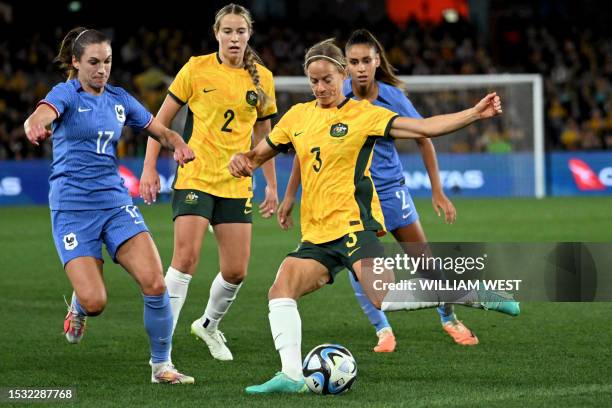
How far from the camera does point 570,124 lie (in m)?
29.0

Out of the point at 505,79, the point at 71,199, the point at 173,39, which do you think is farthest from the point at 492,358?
the point at 173,39

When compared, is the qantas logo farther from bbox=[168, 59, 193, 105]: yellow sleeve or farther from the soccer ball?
the soccer ball

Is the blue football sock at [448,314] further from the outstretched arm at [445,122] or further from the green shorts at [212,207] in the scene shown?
the outstretched arm at [445,122]

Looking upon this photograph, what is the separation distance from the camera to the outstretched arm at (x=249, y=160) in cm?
675

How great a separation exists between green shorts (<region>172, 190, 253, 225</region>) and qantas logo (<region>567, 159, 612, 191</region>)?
18669mm

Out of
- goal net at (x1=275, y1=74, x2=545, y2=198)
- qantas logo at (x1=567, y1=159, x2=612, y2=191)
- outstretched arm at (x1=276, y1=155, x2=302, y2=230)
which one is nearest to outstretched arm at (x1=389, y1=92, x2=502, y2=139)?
outstretched arm at (x1=276, y1=155, x2=302, y2=230)

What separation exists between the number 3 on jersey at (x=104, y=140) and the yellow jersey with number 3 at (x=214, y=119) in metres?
1.09

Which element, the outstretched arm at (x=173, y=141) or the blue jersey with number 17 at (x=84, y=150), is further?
the outstretched arm at (x=173, y=141)

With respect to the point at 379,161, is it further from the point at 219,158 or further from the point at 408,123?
the point at 408,123

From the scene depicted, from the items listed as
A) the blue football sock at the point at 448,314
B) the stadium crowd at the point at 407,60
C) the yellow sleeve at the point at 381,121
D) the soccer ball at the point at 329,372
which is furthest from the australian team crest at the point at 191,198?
the stadium crowd at the point at 407,60

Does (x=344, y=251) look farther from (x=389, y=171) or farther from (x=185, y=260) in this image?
(x=389, y=171)

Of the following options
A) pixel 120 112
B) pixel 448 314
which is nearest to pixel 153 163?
pixel 120 112

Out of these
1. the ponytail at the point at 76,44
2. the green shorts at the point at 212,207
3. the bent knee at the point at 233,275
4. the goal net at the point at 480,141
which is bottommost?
the goal net at the point at 480,141

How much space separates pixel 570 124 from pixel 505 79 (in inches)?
157
